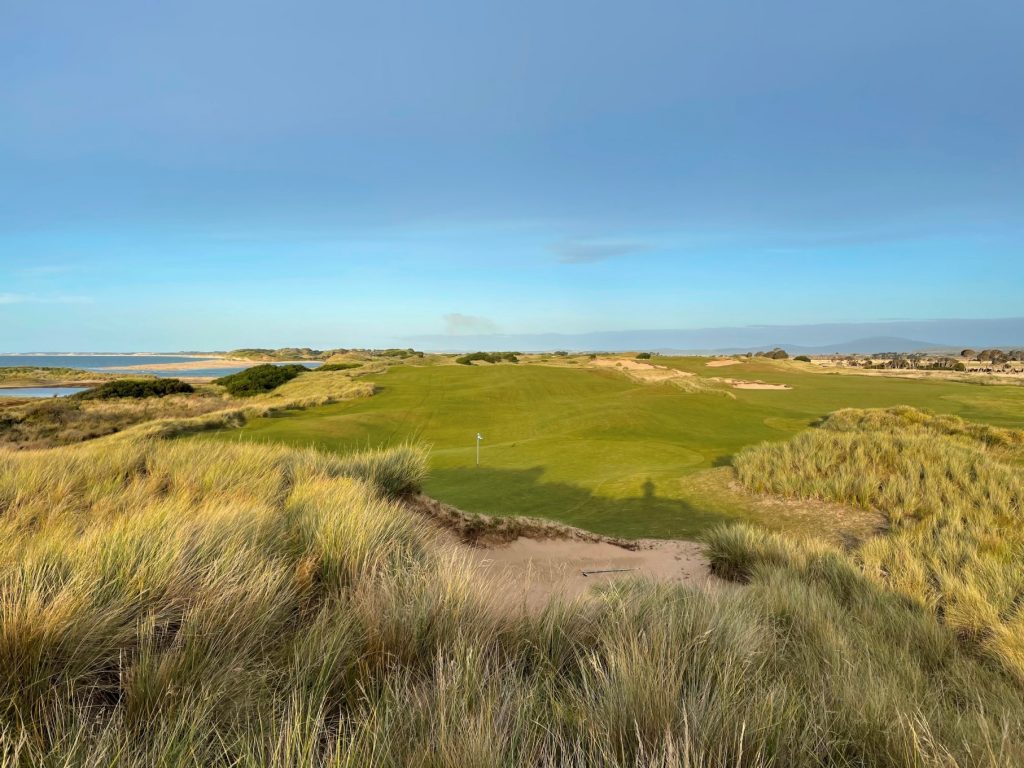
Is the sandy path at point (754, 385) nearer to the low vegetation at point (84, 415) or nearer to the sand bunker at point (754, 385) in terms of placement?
the sand bunker at point (754, 385)

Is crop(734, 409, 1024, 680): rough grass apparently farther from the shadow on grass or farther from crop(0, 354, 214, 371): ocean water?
crop(0, 354, 214, 371): ocean water

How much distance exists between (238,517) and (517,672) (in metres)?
2.43

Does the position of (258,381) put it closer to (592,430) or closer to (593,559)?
(592,430)

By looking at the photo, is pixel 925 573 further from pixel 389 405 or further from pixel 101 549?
pixel 389 405

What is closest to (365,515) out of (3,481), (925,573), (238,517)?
(238,517)

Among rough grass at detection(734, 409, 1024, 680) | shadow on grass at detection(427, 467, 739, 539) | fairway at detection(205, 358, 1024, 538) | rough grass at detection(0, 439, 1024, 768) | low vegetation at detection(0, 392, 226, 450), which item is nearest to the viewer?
rough grass at detection(0, 439, 1024, 768)

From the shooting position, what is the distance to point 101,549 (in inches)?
101

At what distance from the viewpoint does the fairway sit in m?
9.64

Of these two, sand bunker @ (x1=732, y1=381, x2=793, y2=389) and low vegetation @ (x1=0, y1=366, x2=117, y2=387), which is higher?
low vegetation @ (x1=0, y1=366, x2=117, y2=387)

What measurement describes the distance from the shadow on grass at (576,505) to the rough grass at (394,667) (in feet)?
14.8

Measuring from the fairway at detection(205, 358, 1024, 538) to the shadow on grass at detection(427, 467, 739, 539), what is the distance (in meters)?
0.03

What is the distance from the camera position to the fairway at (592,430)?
9.64 metres

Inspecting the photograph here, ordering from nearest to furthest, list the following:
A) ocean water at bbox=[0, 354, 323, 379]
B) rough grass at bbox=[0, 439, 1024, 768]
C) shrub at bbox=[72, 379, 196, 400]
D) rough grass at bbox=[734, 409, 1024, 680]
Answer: rough grass at bbox=[0, 439, 1024, 768]
rough grass at bbox=[734, 409, 1024, 680]
shrub at bbox=[72, 379, 196, 400]
ocean water at bbox=[0, 354, 323, 379]

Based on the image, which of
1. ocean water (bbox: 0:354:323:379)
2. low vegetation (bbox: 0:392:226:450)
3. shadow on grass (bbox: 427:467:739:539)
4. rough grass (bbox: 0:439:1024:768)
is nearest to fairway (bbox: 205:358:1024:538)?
shadow on grass (bbox: 427:467:739:539)
